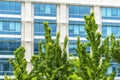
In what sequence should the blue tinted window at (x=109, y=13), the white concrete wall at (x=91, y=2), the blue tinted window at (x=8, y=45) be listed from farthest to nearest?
the blue tinted window at (x=109, y=13) → the white concrete wall at (x=91, y=2) → the blue tinted window at (x=8, y=45)

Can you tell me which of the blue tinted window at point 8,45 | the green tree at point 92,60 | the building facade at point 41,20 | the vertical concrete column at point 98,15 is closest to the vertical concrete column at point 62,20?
the building facade at point 41,20

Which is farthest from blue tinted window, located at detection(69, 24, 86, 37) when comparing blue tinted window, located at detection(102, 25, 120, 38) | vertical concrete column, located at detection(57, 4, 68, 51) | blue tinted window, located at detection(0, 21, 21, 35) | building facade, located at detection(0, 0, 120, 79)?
blue tinted window, located at detection(0, 21, 21, 35)

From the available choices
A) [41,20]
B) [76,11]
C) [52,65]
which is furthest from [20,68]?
[76,11]

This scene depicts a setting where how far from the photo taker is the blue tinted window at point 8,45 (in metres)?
33.2

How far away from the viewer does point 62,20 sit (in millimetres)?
34469

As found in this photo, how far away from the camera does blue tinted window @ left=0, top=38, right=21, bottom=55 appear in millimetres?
33156

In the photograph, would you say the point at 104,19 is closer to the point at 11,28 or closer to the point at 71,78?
the point at 11,28

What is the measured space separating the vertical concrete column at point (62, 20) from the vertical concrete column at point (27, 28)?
2795 mm

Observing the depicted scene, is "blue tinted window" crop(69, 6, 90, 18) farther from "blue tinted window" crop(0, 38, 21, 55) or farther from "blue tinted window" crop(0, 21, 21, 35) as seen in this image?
"blue tinted window" crop(0, 38, 21, 55)

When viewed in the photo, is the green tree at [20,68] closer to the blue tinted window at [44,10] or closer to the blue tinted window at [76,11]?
the blue tinted window at [44,10]

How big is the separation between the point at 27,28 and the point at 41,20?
1693 millimetres

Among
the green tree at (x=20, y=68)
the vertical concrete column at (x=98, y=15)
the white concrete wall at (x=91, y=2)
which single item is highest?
the white concrete wall at (x=91, y=2)

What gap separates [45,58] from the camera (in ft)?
47.9

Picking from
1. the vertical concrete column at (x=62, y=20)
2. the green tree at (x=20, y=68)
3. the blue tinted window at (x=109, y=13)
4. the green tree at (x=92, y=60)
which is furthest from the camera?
the blue tinted window at (x=109, y=13)
